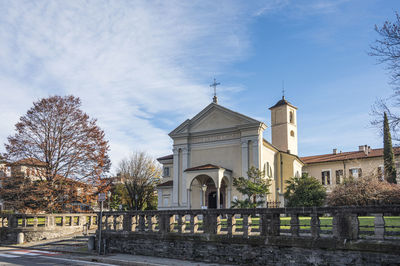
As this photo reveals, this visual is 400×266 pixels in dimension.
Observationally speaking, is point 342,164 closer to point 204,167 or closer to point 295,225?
point 204,167

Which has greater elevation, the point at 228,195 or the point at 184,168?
the point at 184,168

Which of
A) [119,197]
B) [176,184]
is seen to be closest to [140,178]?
[119,197]

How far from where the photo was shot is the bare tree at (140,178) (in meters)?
50.6

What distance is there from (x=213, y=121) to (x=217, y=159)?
3.92 meters

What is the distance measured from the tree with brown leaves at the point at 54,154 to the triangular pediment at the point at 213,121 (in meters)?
9.96

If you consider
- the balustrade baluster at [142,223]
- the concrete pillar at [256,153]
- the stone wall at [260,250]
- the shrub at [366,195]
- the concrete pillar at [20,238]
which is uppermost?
the concrete pillar at [256,153]

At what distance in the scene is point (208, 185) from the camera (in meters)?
35.6

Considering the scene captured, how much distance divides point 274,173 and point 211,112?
358 inches

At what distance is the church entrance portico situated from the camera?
32031 mm

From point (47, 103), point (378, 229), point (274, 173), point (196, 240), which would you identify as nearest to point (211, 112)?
point (274, 173)

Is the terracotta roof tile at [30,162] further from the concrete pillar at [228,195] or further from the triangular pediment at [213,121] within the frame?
the concrete pillar at [228,195]

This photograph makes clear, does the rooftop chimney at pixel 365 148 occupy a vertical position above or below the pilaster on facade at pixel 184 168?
above

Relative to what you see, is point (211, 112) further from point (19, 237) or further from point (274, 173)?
point (19, 237)

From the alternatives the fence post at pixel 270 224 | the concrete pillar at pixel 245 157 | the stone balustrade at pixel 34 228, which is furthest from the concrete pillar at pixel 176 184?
the fence post at pixel 270 224
